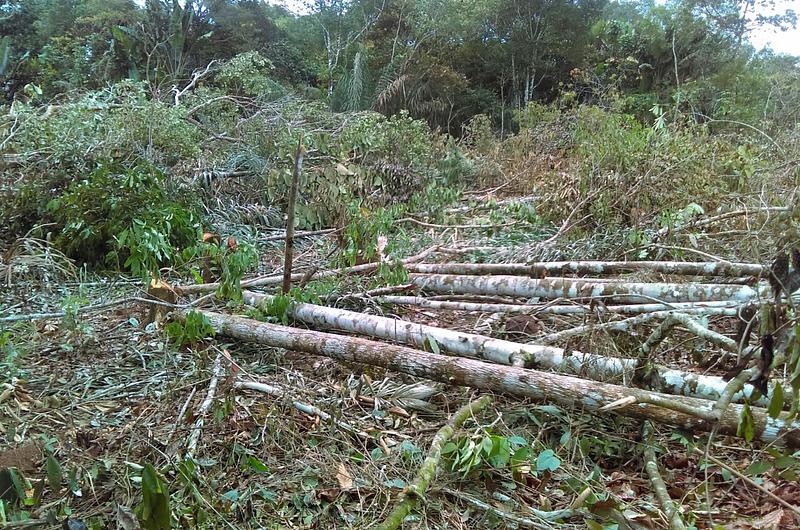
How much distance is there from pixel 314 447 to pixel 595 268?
2.43m

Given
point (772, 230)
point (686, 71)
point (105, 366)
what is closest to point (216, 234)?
point (105, 366)

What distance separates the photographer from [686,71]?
45.4 ft

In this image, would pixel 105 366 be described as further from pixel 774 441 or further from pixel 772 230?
pixel 772 230

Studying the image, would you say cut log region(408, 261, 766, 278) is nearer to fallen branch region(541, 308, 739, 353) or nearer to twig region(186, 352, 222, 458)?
fallen branch region(541, 308, 739, 353)

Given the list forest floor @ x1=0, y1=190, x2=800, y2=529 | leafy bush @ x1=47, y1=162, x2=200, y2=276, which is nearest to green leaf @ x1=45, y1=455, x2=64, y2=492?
forest floor @ x1=0, y1=190, x2=800, y2=529

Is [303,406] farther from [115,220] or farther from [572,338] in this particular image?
[115,220]

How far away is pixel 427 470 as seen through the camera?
188 cm

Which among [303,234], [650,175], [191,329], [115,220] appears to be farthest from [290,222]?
[650,175]

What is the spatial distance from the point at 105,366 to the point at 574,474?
2307 millimetres

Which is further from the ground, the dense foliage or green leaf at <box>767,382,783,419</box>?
the dense foliage

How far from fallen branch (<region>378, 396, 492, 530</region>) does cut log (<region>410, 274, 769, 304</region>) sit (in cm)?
95

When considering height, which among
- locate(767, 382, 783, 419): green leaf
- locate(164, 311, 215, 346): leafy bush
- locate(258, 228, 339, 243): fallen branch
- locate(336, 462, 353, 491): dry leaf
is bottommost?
locate(336, 462, 353, 491): dry leaf

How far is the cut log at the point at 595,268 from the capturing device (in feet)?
11.0

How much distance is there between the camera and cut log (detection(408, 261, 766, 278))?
3.34 metres
